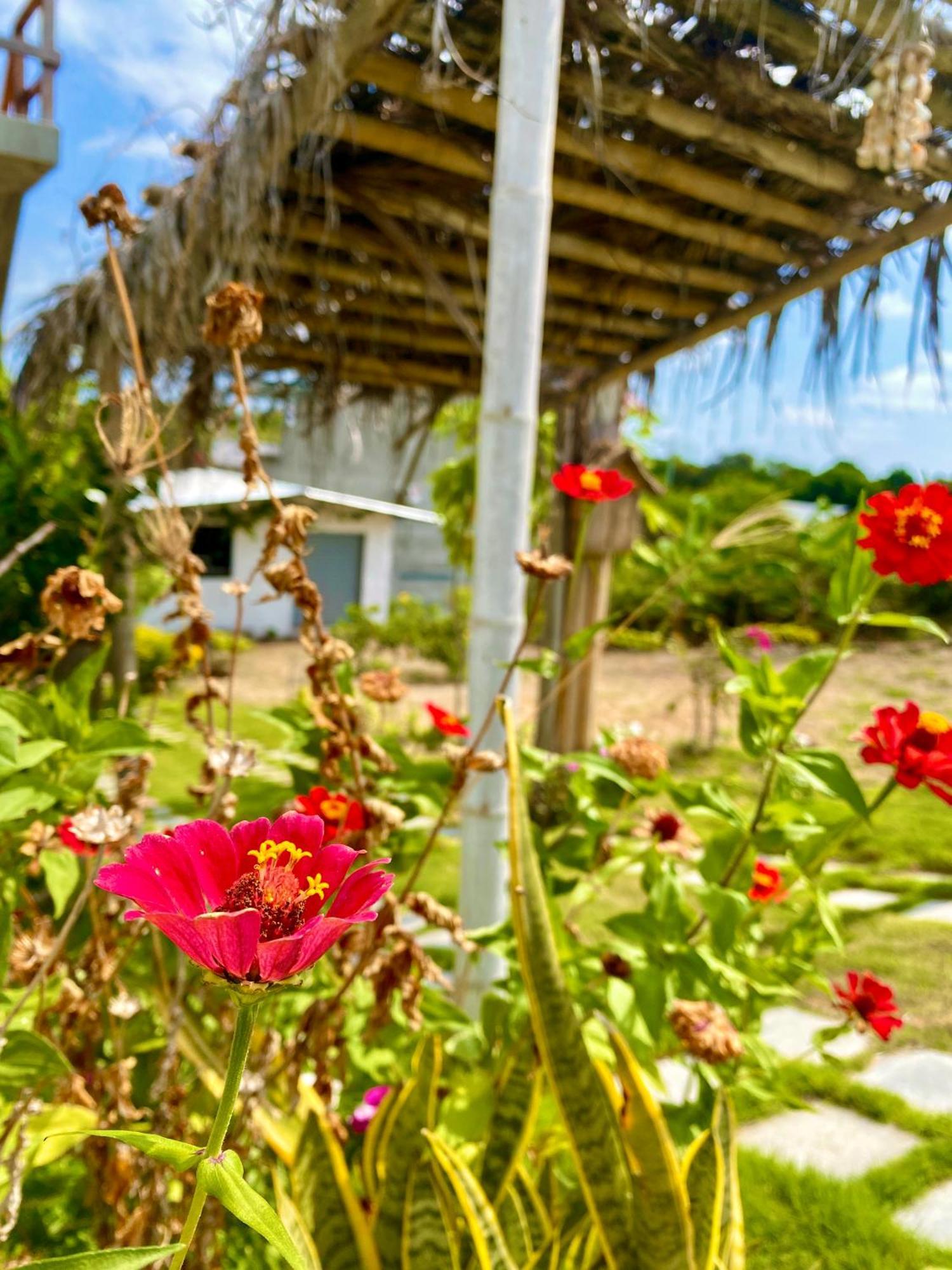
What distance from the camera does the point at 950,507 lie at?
881mm

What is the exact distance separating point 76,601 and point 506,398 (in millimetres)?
739

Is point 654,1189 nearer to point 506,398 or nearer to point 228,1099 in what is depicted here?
point 228,1099

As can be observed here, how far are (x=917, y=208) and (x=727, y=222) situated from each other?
457mm

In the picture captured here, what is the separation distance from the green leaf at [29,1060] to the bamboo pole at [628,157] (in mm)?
1427

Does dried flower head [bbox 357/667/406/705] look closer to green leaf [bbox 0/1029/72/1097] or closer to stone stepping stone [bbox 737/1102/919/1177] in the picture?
green leaf [bbox 0/1029/72/1097]

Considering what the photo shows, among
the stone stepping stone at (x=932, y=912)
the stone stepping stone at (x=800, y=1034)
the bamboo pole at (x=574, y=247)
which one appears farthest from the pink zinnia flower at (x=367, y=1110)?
the stone stepping stone at (x=932, y=912)

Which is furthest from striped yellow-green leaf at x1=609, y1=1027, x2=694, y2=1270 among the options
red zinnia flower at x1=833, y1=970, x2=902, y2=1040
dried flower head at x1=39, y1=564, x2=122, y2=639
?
dried flower head at x1=39, y1=564, x2=122, y2=639

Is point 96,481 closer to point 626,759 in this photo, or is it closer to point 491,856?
point 491,856

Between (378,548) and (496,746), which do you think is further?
(378,548)

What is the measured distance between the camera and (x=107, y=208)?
0.92 meters

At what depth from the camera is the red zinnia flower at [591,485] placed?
107 centimetres

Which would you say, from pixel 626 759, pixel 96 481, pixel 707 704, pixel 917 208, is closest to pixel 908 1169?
pixel 626 759

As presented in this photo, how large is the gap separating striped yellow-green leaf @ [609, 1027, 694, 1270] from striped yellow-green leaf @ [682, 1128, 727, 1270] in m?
0.05

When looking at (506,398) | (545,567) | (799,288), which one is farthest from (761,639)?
(545,567)
